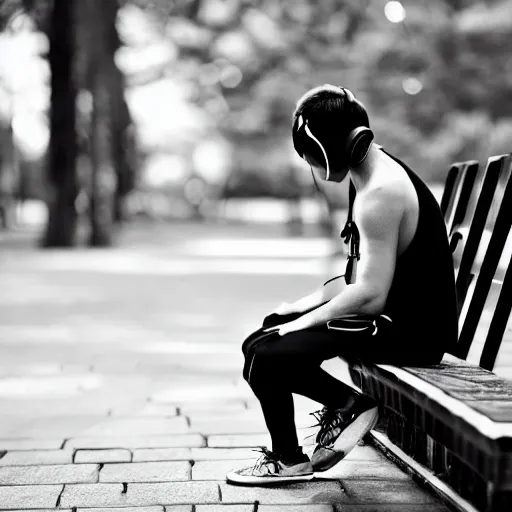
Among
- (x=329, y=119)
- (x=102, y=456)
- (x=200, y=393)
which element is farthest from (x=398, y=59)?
(x=329, y=119)

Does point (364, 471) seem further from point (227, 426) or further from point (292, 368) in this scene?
point (227, 426)

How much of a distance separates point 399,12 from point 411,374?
2427 cm

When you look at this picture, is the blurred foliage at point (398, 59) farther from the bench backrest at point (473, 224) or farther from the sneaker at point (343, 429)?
the sneaker at point (343, 429)

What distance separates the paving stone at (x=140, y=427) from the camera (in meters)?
4.79

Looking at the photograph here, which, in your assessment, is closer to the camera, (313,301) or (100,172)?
(313,301)

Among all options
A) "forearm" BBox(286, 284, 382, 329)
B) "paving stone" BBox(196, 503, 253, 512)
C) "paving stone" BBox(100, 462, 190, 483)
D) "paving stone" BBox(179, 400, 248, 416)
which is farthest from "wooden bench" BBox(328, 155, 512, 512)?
"paving stone" BBox(179, 400, 248, 416)

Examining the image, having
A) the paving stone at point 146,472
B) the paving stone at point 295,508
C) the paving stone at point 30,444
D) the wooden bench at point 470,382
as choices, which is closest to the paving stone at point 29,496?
the paving stone at point 146,472

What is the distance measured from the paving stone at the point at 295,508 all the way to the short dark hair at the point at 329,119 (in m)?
1.25

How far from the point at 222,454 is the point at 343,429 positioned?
0.81 m

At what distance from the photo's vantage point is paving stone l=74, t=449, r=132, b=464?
423 cm

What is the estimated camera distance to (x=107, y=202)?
24781 mm

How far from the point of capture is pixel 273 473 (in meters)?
3.86

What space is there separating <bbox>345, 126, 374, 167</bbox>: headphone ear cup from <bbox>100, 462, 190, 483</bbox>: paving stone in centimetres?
145

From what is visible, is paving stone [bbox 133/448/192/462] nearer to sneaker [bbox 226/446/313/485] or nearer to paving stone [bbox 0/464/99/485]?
paving stone [bbox 0/464/99/485]
